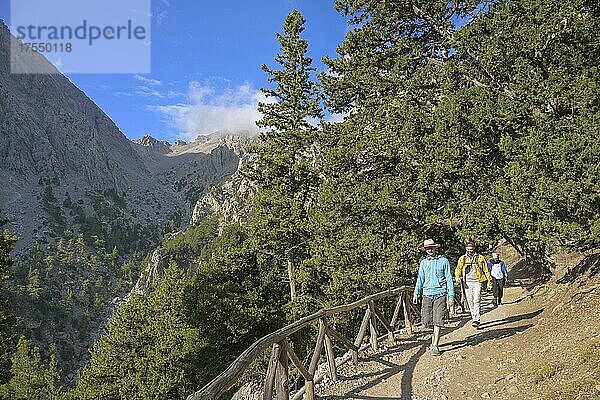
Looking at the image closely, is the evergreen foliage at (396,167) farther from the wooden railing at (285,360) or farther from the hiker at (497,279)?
the wooden railing at (285,360)

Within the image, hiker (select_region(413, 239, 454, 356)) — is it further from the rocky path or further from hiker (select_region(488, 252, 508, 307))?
hiker (select_region(488, 252, 508, 307))

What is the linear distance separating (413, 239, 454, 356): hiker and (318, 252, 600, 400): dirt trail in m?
0.74

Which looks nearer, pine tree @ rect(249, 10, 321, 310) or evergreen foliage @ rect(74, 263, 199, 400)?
pine tree @ rect(249, 10, 321, 310)

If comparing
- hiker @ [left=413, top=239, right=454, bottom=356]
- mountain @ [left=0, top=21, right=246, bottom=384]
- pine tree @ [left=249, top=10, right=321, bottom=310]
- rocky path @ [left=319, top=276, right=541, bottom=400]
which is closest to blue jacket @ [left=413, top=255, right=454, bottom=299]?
hiker @ [left=413, top=239, right=454, bottom=356]

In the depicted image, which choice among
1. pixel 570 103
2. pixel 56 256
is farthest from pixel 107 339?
pixel 56 256

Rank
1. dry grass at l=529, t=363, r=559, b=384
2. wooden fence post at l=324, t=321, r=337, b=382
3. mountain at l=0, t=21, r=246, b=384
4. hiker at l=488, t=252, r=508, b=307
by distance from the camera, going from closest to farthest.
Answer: dry grass at l=529, t=363, r=559, b=384
wooden fence post at l=324, t=321, r=337, b=382
hiker at l=488, t=252, r=508, b=307
mountain at l=0, t=21, r=246, b=384

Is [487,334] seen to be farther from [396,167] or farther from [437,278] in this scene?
[396,167]

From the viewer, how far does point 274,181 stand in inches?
886

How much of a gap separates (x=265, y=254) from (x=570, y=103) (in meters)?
15.3

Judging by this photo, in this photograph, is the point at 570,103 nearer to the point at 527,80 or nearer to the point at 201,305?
the point at 527,80

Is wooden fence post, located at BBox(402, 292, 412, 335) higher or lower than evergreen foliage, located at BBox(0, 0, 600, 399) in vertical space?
lower

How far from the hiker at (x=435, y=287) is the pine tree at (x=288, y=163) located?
511 inches

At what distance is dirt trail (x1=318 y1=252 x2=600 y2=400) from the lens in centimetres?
600

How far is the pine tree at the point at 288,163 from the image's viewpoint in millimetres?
21984
